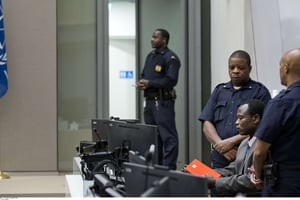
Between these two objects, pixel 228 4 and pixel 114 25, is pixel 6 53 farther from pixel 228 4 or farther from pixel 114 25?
pixel 228 4

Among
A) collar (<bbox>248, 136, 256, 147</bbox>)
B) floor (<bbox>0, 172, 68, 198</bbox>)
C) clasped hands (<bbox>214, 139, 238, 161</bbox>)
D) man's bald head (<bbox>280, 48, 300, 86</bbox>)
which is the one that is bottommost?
floor (<bbox>0, 172, 68, 198</bbox>)

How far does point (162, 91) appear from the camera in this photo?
21.6ft

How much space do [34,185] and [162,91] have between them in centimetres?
176

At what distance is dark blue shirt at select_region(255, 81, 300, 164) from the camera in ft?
10.1

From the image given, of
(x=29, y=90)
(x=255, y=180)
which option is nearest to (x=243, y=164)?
(x=255, y=180)

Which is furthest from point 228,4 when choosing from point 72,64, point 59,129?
point 59,129

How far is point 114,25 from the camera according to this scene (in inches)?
308

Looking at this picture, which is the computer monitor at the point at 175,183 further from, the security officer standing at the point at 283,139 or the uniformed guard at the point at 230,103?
the uniformed guard at the point at 230,103

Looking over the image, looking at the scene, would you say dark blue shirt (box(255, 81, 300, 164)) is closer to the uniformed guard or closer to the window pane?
the uniformed guard

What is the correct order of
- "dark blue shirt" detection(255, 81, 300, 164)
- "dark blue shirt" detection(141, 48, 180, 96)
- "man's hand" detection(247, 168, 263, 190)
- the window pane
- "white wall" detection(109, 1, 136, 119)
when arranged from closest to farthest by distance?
"dark blue shirt" detection(255, 81, 300, 164)
"man's hand" detection(247, 168, 263, 190)
"dark blue shirt" detection(141, 48, 180, 96)
the window pane
"white wall" detection(109, 1, 136, 119)

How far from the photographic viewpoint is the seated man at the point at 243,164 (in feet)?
11.0

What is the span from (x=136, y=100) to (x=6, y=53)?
6.02ft

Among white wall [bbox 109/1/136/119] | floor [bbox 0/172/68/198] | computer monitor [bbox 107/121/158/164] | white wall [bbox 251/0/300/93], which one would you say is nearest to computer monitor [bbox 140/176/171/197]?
computer monitor [bbox 107/121/158/164]

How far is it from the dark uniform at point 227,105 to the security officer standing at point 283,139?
1.12 meters
